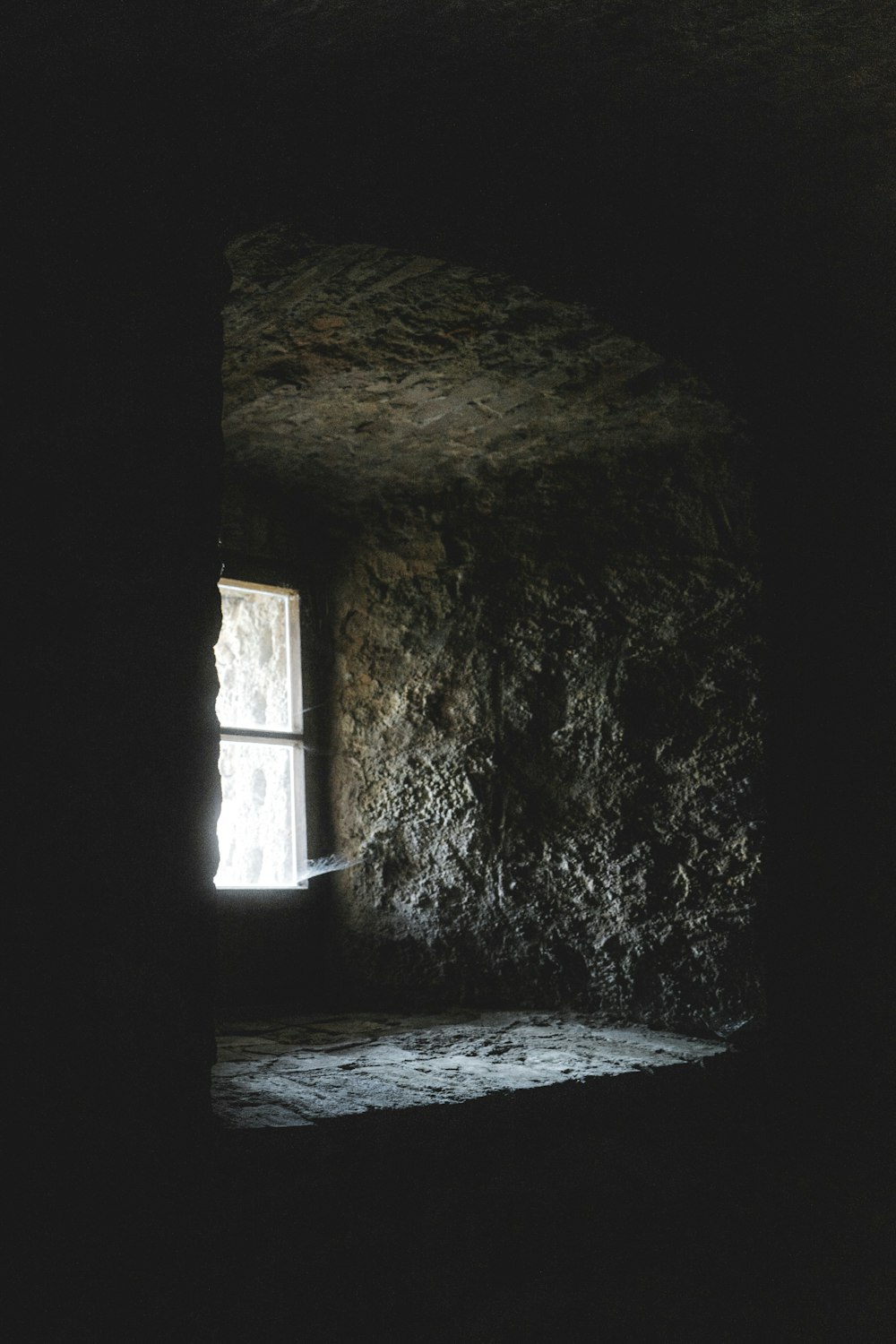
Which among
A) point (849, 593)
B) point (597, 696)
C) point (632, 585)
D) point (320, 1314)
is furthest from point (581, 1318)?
point (849, 593)

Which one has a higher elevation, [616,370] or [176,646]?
[616,370]

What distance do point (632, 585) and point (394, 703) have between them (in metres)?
0.54

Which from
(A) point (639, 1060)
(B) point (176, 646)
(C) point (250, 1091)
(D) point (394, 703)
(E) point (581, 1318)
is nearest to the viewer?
(B) point (176, 646)

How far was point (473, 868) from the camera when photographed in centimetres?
212

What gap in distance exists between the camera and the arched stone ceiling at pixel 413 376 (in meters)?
1.65

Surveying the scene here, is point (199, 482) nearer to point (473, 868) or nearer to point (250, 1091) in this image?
point (250, 1091)

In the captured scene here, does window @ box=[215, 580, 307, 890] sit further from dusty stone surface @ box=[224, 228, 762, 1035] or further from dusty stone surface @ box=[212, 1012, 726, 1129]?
dusty stone surface @ box=[212, 1012, 726, 1129]

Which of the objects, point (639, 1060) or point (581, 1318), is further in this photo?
point (639, 1060)

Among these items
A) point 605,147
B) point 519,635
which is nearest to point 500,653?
point 519,635

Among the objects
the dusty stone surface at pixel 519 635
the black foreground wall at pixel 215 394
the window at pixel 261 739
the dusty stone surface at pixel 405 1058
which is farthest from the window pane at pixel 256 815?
the black foreground wall at pixel 215 394

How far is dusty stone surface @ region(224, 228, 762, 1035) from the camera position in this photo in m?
1.84

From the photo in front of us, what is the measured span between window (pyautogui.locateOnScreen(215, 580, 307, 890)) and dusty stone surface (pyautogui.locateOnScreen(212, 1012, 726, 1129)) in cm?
35

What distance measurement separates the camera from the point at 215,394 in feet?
4.48

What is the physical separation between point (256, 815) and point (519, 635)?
2.13ft
